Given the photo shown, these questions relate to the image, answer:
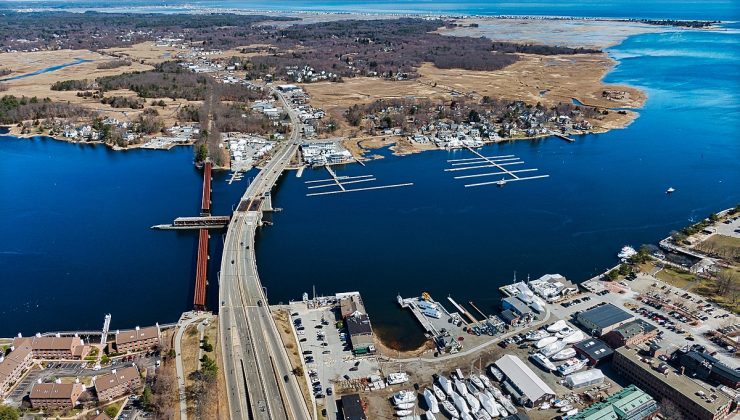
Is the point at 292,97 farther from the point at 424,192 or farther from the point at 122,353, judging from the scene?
the point at 122,353

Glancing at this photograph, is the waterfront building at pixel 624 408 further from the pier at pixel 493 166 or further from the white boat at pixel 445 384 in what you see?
the pier at pixel 493 166

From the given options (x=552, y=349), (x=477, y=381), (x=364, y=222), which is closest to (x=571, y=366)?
(x=552, y=349)

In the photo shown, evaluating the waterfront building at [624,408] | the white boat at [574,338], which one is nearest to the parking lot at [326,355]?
the waterfront building at [624,408]

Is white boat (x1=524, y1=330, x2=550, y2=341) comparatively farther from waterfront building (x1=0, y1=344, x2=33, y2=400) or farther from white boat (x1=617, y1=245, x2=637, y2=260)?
waterfront building (x1=0, y1=344, x2=33, y2=400)

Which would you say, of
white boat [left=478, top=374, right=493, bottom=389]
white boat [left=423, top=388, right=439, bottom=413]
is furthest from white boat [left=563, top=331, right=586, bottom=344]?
white boat [left=423, top=388, right=439, bottom=413]

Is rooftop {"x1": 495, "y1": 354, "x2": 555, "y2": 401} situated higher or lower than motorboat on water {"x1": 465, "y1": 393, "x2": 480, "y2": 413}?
higher
